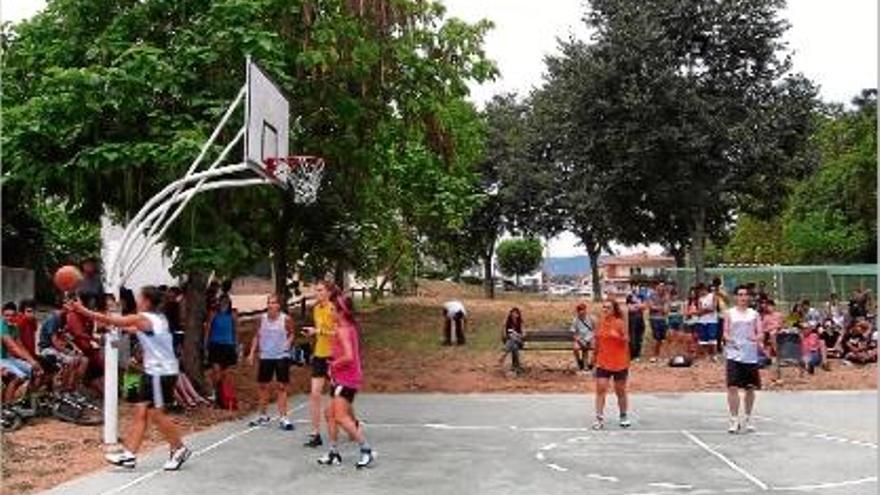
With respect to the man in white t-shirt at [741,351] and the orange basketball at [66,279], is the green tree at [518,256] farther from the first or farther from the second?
the orange basketball at [66,279]

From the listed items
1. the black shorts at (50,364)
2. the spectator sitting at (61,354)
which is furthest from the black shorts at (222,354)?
the black shorts at (50,364)

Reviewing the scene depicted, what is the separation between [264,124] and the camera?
13648 millimetres

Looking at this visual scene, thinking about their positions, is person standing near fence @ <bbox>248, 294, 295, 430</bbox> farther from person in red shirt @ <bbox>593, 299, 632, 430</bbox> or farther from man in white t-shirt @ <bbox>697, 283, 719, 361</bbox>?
man in white t-shirt @ <bbox>697, 283, 719, 361</bbox>

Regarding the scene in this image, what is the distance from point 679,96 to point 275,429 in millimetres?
16369

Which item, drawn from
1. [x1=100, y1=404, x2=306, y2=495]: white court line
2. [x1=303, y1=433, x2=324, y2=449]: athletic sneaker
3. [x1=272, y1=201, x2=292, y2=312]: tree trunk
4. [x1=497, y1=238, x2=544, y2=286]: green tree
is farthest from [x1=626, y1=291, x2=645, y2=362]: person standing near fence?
[x1=497, y1=238, x2=544, y2=286]: green tree

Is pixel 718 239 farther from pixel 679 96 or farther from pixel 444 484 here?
pixel 444 484

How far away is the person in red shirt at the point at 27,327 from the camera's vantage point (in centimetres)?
1370

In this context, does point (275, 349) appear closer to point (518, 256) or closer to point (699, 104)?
point (699, 104)

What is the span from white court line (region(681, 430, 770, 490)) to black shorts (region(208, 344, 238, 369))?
20.7 feet

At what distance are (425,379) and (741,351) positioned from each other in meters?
8.08

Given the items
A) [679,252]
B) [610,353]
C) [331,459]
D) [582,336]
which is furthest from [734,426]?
[679,252]

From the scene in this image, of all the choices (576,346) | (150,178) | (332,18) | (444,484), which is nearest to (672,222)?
(576,346)

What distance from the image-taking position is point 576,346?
20.2 m

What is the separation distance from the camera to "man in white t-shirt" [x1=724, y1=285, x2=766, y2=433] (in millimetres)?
13219
